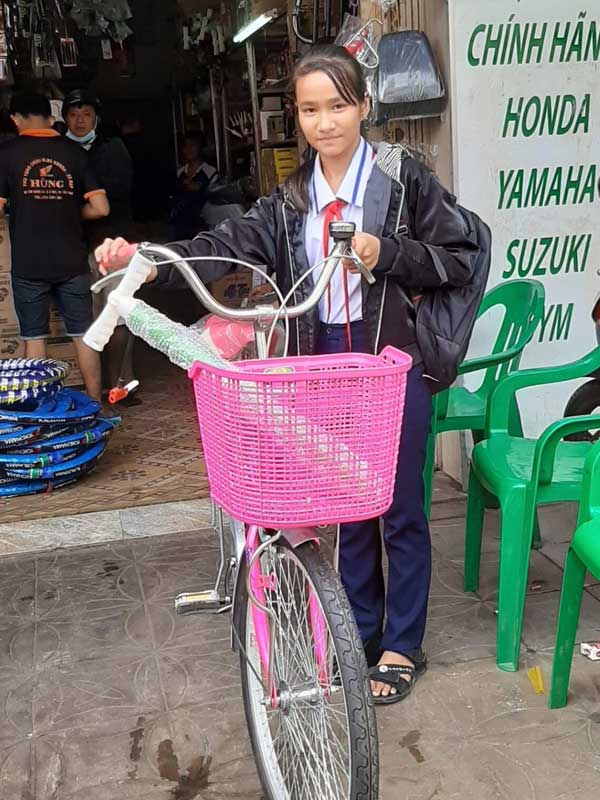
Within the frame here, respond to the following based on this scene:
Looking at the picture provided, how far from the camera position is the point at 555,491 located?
2857mm

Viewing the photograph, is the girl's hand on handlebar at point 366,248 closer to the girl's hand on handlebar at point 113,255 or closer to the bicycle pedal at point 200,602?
the girl's hand on handlebar at point 113,255

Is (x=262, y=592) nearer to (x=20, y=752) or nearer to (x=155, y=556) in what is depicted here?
(x=20, y=752)

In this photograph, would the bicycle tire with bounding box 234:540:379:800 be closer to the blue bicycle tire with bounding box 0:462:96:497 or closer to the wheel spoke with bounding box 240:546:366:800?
the wheel spoke with bounding box 240:546:366:800

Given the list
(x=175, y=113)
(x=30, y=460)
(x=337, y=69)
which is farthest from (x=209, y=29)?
(x=337, y=69)

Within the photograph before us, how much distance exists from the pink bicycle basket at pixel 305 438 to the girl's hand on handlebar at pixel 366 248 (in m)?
0.35

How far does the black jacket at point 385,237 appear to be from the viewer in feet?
8.10

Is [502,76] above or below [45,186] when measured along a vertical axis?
above

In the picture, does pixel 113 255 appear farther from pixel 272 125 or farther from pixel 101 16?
pixel 101 16

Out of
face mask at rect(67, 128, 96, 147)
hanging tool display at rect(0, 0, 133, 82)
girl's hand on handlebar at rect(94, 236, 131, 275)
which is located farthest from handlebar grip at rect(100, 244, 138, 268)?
hanging tool display at rect(0, 0, 133, 82)

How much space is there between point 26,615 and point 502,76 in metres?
2.89

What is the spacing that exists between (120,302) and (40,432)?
2.72 m

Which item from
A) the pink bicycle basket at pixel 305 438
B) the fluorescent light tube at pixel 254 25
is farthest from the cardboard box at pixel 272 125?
the pink bicycle basket at pixel 305 438

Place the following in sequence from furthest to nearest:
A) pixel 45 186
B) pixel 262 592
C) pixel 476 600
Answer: pixel 45 186 < pixel 476 600 < pixel 262 592

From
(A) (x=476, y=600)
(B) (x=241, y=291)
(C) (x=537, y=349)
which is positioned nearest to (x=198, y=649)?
(A) (x=476, y=600)
